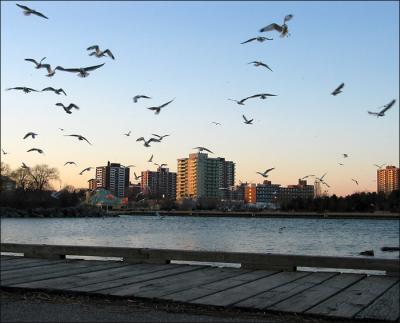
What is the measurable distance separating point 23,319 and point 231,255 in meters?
5.39

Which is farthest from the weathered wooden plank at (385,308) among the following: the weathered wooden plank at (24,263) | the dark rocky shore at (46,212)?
the dark rocky shore at (46,212)

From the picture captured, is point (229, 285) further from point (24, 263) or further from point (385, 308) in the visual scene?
point (24, 263)

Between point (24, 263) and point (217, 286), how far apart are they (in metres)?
5.85

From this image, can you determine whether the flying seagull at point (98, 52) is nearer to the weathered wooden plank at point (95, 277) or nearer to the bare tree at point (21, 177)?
the weathered wooden plank at point (95, 277)

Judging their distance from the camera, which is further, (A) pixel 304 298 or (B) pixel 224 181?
(B) pixel 224 181

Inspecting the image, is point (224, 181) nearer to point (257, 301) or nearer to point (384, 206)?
point (257, 301)

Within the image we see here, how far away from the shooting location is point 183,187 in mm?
18469

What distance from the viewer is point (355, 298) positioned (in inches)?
332

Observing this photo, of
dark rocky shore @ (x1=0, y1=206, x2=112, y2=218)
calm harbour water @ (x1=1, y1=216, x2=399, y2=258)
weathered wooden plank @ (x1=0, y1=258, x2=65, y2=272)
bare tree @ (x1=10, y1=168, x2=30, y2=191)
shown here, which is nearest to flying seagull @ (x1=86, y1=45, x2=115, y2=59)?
weathered wooden plank @ (x1=0, y1=258, x2=65, y2=272)

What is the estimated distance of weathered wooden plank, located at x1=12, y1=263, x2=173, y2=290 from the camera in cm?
979

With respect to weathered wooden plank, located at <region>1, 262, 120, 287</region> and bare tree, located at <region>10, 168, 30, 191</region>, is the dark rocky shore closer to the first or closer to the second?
bare tree, located at <region>10, 168, 30, 191</region>

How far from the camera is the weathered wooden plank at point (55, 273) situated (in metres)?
10.2

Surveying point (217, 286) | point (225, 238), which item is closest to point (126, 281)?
point (217, 286)

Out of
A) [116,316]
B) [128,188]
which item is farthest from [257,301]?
[128,188]
